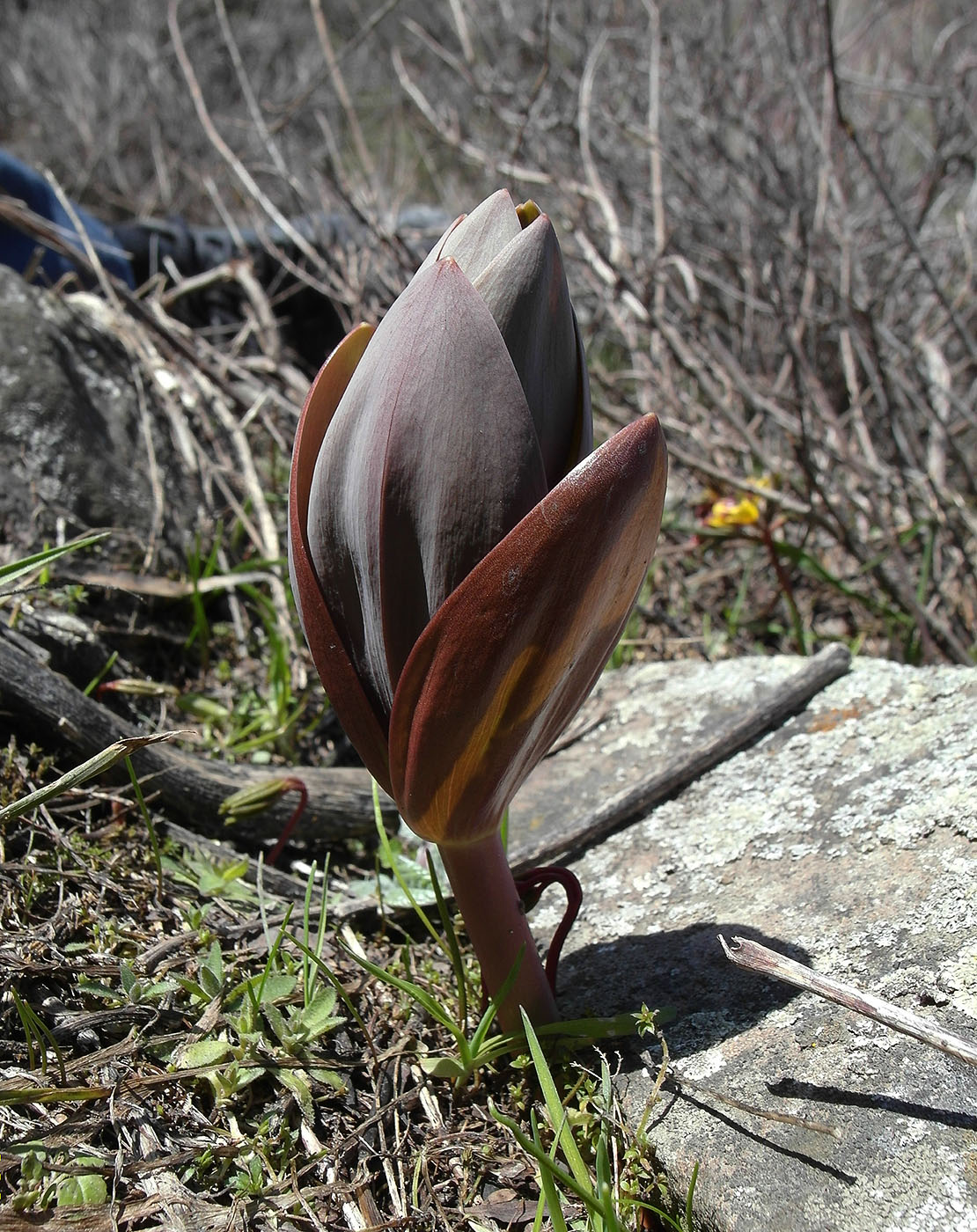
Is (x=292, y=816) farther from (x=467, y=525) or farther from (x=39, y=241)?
(x=39, y=241)

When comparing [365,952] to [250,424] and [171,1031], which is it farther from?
[250,424]

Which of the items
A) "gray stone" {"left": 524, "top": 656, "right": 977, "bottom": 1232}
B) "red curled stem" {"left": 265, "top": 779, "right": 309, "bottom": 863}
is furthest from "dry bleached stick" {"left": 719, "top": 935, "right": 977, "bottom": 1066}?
"red curled stem" {"left": 265, "top": 779, "right": 309, "bottom": 863}

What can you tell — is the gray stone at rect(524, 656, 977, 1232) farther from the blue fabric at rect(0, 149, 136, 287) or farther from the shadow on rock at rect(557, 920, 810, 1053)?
the blue fabric at rect(0, 149, 136, 287)

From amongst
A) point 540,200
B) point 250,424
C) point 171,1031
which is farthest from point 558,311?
point 540,200

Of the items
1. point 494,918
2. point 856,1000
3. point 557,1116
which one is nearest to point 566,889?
point 494,918

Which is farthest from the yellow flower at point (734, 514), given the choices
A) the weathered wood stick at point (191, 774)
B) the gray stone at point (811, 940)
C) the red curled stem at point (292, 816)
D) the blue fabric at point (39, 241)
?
the blue fabric at point (39, 241)
